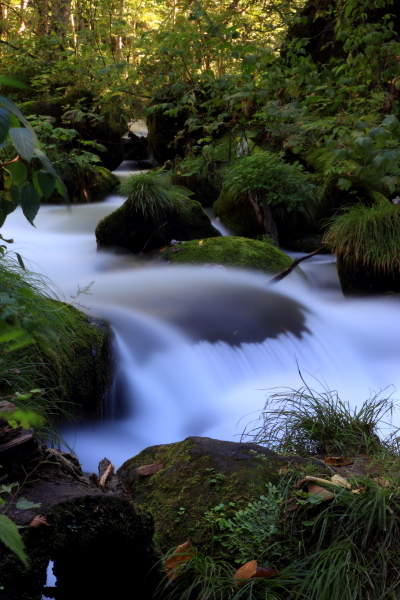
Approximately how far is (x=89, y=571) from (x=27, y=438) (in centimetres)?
57

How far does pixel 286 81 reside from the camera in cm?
618

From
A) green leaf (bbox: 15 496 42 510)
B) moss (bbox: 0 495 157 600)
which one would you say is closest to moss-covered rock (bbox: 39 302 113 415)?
moss (bbox: 0 495 157 600)

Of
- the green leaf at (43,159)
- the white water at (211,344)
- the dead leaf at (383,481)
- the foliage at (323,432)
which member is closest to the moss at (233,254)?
the white water at (211,344)

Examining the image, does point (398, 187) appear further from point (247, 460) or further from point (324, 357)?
point (247, 460)

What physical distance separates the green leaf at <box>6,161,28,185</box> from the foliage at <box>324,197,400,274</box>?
5545 millimetres

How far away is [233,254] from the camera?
21.2ft

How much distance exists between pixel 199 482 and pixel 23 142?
6.20ft

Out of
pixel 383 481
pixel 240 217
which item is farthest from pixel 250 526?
pixel 240 217

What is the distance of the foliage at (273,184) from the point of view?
24.7 ft

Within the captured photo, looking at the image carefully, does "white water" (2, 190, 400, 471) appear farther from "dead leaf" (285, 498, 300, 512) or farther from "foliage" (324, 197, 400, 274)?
"dead leaf" (285, 498, 300, 512)

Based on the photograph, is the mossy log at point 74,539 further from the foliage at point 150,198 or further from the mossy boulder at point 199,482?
the foliage at point 150,198

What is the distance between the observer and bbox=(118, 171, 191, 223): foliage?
719 cm

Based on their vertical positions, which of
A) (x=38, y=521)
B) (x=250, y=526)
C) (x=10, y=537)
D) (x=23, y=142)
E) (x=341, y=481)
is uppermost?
(x=23, y=142)

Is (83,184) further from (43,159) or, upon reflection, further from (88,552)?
(43,159)
